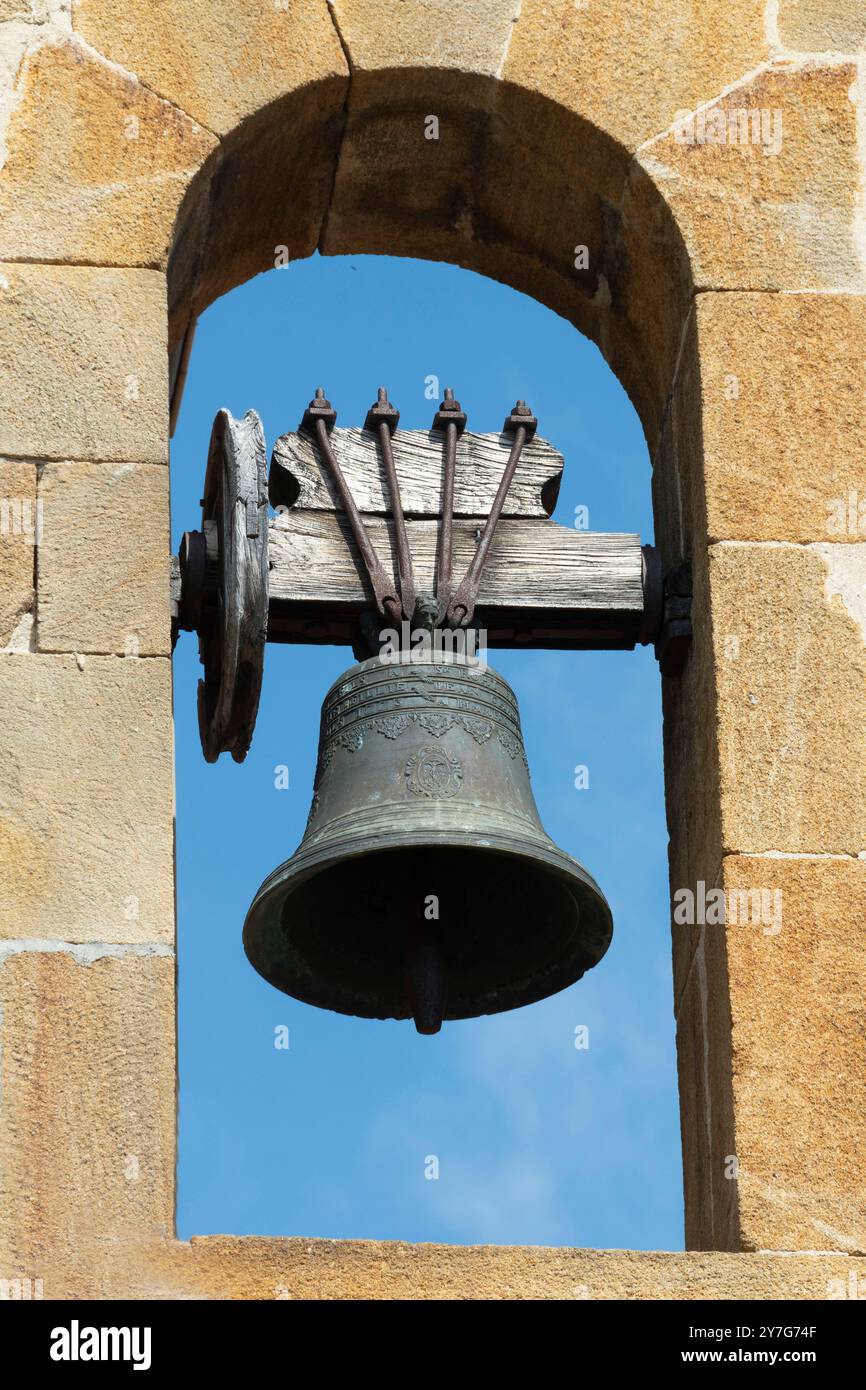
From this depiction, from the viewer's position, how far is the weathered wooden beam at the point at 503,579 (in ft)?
19.9

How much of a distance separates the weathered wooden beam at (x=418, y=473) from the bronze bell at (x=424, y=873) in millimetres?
415

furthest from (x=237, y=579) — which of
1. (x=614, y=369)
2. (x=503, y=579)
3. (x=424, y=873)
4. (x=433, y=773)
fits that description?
(x=614, y=369)

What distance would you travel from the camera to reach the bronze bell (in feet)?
18.8

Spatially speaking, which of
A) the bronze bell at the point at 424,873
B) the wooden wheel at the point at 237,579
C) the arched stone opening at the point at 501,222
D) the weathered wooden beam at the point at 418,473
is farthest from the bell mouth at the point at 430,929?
the weathered wooden beam at the point at 418,473

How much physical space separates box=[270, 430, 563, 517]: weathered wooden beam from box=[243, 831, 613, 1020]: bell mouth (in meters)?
0.67

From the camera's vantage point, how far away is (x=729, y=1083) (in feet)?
18.0

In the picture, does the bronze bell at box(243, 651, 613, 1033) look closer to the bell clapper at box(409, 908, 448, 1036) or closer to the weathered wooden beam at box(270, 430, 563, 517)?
the bell clapper at box(409, 908, 448, 1036)

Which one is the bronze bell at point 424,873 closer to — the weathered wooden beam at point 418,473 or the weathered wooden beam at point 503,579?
the weathered wooden beam at point 503,579

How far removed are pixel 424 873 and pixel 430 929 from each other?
0.49 ft

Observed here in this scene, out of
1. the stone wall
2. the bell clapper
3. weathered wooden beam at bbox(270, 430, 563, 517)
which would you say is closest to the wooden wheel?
the stone wall

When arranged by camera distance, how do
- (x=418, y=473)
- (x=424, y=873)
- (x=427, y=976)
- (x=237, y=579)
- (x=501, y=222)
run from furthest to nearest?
(x=501, y=222), (x=418, y=473), (x=424, y=873), (x=427, y=976), (x=237, y=579)

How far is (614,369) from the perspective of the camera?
262 inches

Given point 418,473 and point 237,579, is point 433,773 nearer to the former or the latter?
point 237,579
